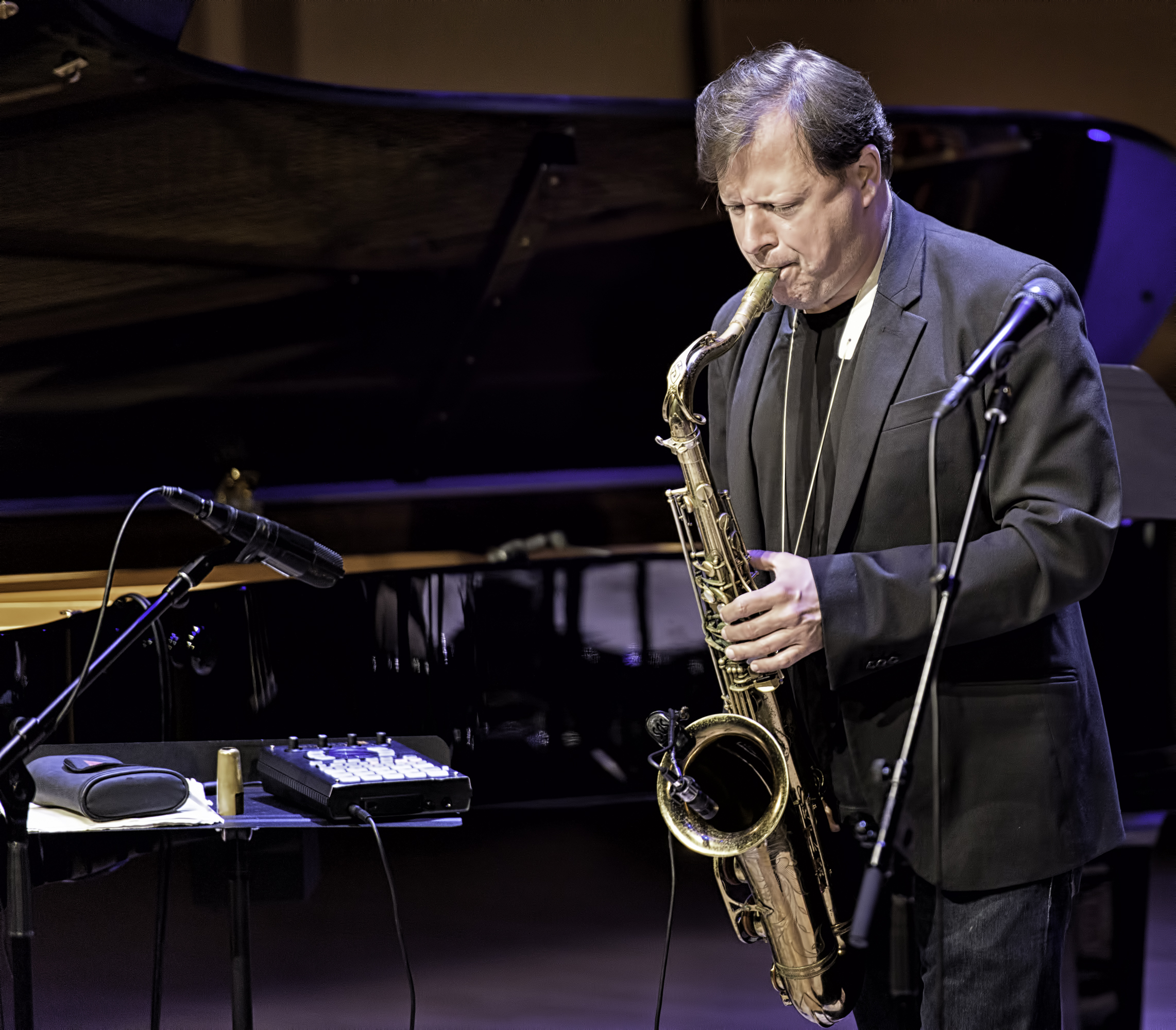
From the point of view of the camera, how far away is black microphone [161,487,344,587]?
78.5 inches

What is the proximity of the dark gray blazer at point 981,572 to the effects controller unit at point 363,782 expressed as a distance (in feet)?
2.34

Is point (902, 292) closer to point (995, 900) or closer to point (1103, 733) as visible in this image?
point (1103, 733)

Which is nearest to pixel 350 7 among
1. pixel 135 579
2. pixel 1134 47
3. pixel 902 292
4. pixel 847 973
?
pixel 135 579

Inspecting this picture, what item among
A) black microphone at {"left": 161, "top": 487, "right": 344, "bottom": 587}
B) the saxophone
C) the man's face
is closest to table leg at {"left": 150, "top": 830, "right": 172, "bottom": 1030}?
black microphone at {"left": 161, "top": 487, "right": 344, "bottom": 587}

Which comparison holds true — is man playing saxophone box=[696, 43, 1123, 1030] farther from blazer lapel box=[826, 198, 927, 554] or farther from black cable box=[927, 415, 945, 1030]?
black cable box=[927, 415, 945, 1030]

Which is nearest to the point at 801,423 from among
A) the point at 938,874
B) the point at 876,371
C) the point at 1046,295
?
the point at 876,371

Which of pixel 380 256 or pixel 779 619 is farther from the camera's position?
pixel 380 256

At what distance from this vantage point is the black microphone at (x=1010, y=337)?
5.03ft

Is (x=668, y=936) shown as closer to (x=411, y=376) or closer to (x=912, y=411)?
(x=912, y=411)

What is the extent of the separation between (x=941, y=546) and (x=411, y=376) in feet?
9.76

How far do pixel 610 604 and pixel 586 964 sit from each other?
1.20 m

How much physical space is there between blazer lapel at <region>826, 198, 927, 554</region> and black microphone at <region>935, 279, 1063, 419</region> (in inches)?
11.6

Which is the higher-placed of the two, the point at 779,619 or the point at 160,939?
the point at 779,619

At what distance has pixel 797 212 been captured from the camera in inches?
76.8
